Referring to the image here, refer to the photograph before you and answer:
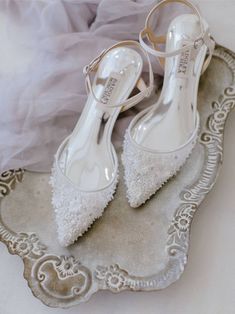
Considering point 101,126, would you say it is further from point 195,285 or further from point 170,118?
point 195,285

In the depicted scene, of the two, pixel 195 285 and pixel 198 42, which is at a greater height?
pixel 198 42

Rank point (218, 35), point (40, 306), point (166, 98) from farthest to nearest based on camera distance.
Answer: point (218, 35), point (166, 98), point (40, 306)

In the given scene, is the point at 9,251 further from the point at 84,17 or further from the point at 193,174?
the point at 84,17

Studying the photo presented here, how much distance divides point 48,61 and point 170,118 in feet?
0.66

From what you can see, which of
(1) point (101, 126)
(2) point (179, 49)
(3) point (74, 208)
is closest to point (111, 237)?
(3) point (74, 208)

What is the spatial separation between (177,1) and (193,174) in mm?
265

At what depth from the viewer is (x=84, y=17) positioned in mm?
697

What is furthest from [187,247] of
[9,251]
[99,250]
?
[9,251]

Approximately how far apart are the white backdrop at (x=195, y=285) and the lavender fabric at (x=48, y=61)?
14 centimetres

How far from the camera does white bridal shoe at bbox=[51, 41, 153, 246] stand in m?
0.50

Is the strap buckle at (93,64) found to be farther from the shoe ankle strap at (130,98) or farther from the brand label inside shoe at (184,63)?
the brand label inside shoe at (184,63)

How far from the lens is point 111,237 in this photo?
50cm

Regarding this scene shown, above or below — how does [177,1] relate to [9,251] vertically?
above

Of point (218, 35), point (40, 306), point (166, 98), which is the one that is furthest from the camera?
point (218, 35)
